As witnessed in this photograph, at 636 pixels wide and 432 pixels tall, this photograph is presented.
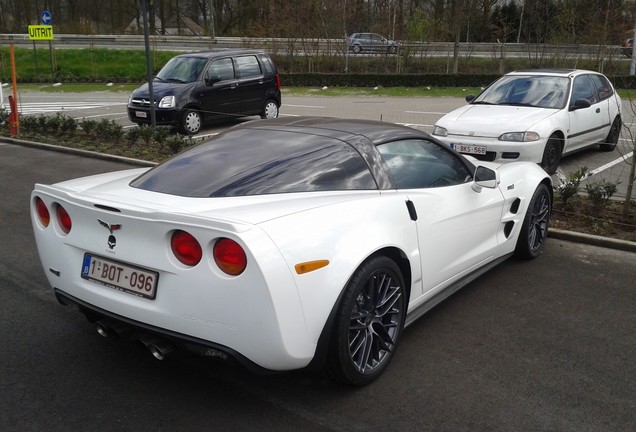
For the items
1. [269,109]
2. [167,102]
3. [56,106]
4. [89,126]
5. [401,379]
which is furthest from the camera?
[56,106]

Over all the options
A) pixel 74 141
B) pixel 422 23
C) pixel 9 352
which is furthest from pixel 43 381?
pixel 422 23

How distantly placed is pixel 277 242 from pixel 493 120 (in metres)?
6.81

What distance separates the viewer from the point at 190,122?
13.6 meters

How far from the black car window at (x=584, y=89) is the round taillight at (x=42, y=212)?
27.6 ft

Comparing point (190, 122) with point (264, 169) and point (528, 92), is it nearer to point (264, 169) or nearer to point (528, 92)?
point (528, 92)

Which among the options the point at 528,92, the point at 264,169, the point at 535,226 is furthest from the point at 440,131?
the point at 264,169

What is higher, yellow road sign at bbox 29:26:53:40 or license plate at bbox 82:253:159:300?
yellow road sign at bbox 29:26:53:40

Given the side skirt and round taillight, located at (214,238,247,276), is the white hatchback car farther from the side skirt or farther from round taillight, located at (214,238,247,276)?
round taillight, located at (214,238,247,276)

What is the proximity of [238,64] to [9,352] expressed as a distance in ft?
39.8

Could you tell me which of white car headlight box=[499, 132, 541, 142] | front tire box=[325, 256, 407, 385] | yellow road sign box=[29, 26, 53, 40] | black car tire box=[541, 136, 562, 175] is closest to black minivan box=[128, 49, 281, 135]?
yellow road sign box=[29, 26, 53, 40]

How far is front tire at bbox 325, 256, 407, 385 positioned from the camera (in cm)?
316

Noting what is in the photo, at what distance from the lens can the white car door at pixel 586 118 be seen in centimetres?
959

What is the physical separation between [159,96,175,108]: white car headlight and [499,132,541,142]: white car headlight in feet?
24.8

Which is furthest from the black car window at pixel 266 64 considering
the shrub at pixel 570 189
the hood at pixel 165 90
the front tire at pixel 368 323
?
the front tire at pixel 368 323
